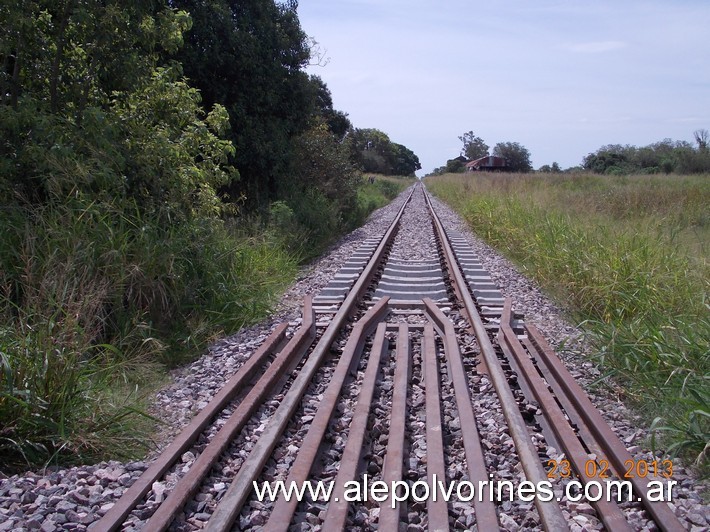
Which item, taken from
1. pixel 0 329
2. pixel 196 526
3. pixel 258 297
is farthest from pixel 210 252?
pixel 196 526

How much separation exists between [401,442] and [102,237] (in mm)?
3694

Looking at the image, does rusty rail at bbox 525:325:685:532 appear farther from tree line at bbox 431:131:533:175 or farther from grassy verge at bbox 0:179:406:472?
tree line at bbox 431:131:533:175

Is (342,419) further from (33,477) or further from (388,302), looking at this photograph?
(388,302)

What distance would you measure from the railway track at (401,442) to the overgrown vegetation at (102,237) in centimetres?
79

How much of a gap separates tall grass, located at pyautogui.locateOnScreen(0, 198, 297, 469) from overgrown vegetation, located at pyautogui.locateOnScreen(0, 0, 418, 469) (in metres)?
0.01

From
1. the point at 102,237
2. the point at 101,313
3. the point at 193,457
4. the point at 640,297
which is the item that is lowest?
the point at 193,457

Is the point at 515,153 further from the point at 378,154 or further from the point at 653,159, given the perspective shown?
the point at 653,159

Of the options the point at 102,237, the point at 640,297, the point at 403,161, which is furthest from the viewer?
the point at 403,161

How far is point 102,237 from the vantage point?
5.84 meters

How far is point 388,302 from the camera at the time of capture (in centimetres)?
700

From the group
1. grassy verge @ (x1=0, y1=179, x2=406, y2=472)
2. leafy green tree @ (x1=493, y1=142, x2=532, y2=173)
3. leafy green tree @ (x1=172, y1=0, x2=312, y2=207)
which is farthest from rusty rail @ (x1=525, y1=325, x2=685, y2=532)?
leafy green tree @ (x1=493, y1=142, x2=532, y2=173)

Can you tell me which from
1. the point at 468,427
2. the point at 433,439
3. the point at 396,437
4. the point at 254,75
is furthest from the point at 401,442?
the point at 254,75

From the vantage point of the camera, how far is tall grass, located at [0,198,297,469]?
12.1 feet

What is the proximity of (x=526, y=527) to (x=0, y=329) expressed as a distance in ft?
11.7
